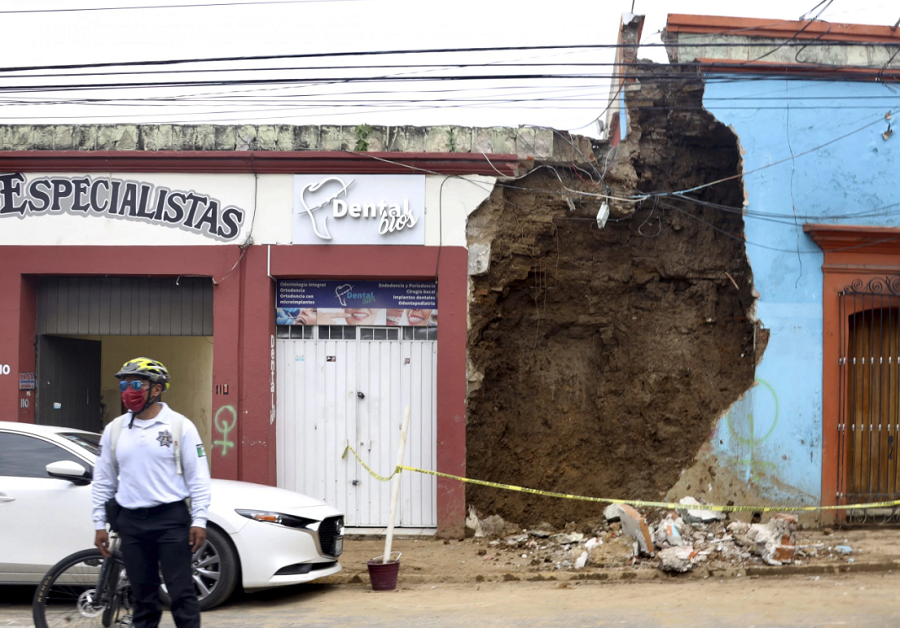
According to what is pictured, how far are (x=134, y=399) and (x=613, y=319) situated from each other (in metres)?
6.91

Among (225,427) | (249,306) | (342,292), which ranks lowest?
(225,427)

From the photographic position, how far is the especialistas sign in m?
10.0

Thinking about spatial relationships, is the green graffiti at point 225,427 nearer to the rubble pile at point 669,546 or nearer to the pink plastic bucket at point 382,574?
the pink plastic bucket at point 382,574

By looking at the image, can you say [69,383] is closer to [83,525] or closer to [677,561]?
[83,525]

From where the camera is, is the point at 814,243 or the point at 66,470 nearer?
the point at 66,470

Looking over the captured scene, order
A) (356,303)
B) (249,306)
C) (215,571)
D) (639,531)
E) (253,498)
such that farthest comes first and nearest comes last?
1. (356,303)
2. (249,306)
3. (639,531)
4. (253,498)
5. (215,571)

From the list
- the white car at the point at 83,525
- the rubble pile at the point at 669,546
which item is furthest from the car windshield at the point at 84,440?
the rubble pile at the point at 669,546

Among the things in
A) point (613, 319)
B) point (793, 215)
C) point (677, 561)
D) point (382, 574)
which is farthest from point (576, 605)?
point (793, 215)

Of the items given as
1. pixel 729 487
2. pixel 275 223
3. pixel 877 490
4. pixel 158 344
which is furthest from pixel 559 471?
pixel 158 344

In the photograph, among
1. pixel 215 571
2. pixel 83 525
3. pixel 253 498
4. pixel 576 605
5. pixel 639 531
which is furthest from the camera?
pixel 639 531

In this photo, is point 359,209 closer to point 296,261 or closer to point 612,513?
point 296,261

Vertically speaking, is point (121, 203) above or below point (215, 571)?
above

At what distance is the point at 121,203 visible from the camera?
10055 millimetres

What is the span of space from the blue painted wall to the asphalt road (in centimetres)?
208
